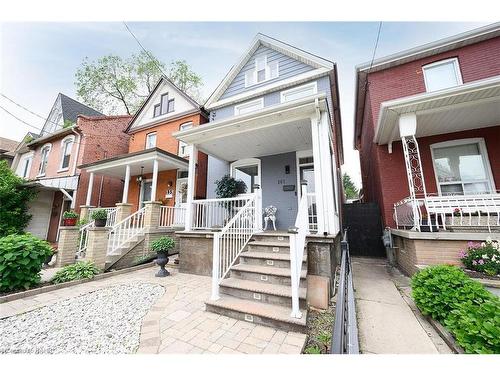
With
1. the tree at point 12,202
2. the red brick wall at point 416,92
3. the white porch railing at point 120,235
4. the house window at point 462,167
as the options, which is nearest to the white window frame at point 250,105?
the red brick wall at point 416,92

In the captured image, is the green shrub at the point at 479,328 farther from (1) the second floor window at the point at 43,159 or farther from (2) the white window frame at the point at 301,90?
(1) the second floor window at the point at 43,159

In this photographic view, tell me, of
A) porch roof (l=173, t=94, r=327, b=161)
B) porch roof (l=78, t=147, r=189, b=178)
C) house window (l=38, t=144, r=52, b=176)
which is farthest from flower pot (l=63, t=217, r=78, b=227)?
house window (l=38, t=144, r=52, b=176)

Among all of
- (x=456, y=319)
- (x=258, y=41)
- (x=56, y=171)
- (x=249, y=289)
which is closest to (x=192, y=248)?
(x=249, y=289)

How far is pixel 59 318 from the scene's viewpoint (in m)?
3.12

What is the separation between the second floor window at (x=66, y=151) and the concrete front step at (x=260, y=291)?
13.4 meters

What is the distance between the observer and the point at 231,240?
4.11 meters

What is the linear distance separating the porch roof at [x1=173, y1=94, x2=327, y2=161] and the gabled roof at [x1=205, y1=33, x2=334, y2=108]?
11.8ft

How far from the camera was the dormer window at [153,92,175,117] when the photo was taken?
11.7 metres

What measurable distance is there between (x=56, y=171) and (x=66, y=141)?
187 cm

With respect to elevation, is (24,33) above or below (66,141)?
below

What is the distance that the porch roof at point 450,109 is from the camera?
4.66 meters

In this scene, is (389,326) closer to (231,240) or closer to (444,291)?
(444,291)

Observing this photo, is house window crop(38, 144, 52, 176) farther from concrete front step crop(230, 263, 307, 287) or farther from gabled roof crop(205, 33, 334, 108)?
concrete front step crop(230, 263, 307, 287)
